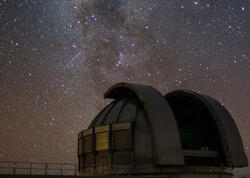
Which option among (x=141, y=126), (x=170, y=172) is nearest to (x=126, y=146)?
(x=141, y=126)

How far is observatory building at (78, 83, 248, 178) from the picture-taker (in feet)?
83.0

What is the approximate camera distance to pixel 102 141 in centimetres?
2802

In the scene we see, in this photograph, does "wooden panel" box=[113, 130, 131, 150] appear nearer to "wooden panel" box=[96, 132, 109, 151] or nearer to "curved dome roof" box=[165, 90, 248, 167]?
"wooden panel" box=[96, 132, 109, 151]

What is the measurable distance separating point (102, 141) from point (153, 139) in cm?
497

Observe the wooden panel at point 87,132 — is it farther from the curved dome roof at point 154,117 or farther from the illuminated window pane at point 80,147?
the curved dome roof at point 154,117

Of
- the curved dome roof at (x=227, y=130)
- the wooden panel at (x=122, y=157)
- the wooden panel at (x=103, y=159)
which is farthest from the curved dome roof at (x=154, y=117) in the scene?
the curved dome roof at (x=227, y=130)

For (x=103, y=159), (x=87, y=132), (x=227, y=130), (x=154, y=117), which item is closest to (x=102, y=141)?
(x=103, y=159)

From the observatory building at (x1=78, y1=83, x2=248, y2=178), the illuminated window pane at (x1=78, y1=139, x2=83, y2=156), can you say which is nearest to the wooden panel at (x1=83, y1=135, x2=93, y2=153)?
the observatory building at (x1=78, y1=83, x2=248, y2=178)

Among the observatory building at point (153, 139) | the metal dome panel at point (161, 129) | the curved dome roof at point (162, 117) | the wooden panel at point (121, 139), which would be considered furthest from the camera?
the wooden panel at point (121, 139)

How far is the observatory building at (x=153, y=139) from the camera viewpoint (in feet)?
83.0

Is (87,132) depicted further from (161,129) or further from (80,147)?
(161,129)

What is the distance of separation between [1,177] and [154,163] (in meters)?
11.5

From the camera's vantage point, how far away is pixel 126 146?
26656mm

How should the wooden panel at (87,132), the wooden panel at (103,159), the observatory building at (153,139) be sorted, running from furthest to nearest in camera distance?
the wooden panel at (87,132) < the wooden panel at (103,159) < the observatory building at (153,139)
